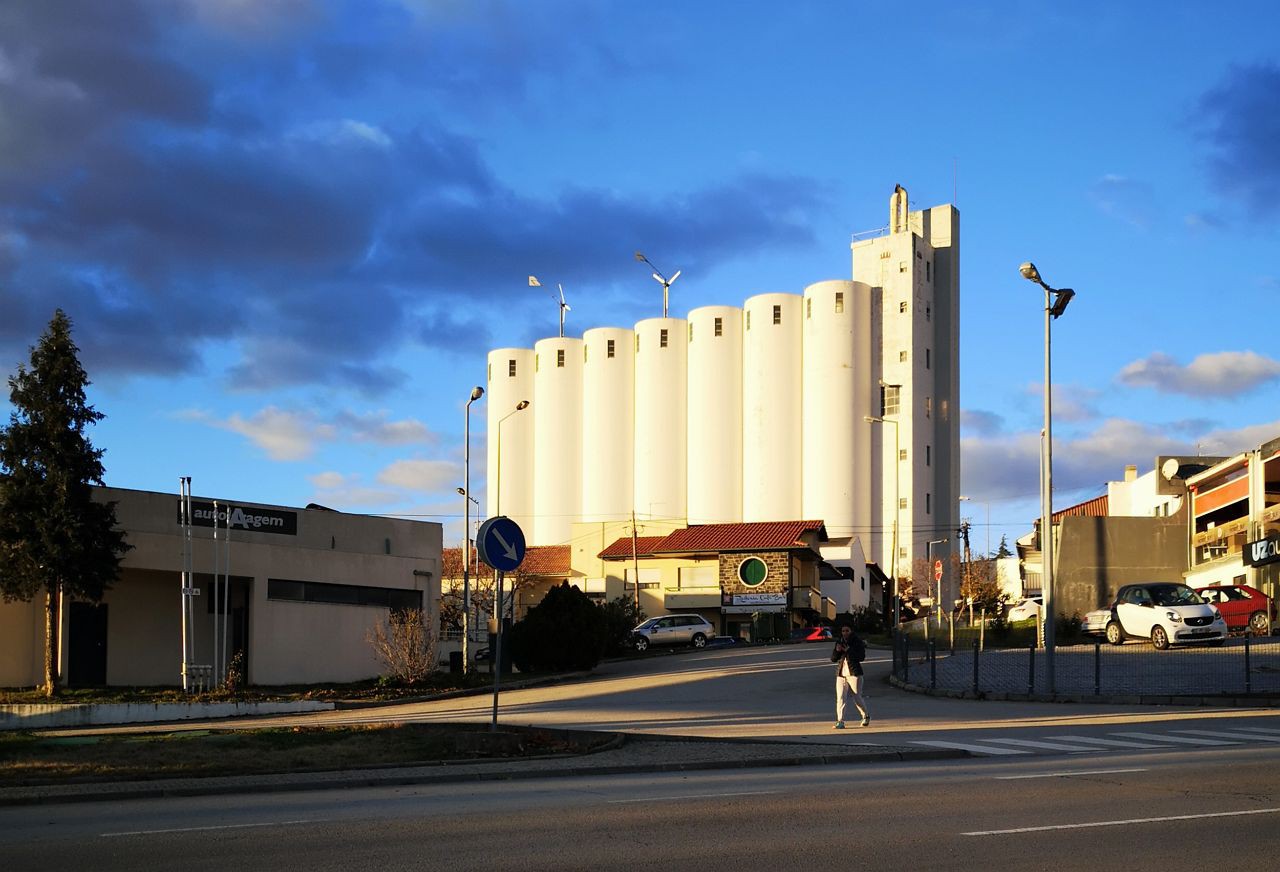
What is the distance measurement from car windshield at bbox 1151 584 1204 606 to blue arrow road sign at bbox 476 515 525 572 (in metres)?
24.1

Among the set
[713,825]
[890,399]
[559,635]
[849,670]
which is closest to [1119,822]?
[713,825]

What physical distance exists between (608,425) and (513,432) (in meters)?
10.2

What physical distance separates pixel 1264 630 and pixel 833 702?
19.9m

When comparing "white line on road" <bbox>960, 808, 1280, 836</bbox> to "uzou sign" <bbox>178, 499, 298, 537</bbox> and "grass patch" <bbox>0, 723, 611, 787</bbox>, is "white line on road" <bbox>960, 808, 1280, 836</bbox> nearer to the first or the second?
"grass patch" <bbox>0, 723, 611, 787</bbox>

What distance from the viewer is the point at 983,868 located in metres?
9.05

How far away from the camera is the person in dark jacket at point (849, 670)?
22.2 m

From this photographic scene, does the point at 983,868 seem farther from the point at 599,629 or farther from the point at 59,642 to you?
the point at 599,629

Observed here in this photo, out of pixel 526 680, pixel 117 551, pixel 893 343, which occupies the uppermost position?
pixel 893 343

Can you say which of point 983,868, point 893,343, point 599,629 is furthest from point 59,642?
point 893,343

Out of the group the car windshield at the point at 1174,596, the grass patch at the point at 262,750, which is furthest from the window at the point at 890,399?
the grass patch at the point at 262,750

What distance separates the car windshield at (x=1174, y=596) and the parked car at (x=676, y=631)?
75.9ft

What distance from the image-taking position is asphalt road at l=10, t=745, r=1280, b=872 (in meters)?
9.48

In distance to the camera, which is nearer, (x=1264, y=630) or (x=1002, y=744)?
(x=1002, y=744)

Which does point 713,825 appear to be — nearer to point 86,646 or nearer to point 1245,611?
point 86,646
